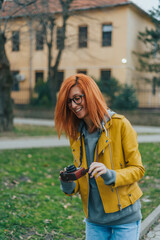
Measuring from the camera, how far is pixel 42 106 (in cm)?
2356

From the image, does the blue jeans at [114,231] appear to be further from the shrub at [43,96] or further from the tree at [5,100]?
the shrub at [43,96]

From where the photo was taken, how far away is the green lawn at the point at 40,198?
438 centimetres

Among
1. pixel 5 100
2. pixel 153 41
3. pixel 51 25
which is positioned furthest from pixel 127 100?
pixel 5 100

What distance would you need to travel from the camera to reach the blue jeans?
2225 millimetres

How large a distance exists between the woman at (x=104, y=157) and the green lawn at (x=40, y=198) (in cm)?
215

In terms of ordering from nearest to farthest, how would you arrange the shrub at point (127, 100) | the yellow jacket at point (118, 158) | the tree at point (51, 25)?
the yellow jacket at point (118, 158) → the tree at point (51, 25) → the shrub at point (127, 100)

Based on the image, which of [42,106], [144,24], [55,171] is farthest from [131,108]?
[55,171]

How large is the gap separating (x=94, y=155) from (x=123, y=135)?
24cm

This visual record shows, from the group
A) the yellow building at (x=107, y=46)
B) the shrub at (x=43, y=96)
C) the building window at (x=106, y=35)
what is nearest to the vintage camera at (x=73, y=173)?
the yellow building at (x=107, y=46)

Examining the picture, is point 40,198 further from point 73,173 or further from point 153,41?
point 153,41

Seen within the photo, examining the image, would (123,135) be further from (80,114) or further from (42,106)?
(42,106)

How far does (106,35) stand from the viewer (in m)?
25.5

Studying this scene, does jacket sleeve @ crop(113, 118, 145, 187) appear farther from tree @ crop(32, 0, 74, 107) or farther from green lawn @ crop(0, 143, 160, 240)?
tree @ crop(32, 0, 74, 107)

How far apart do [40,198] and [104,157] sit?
3.79 m
